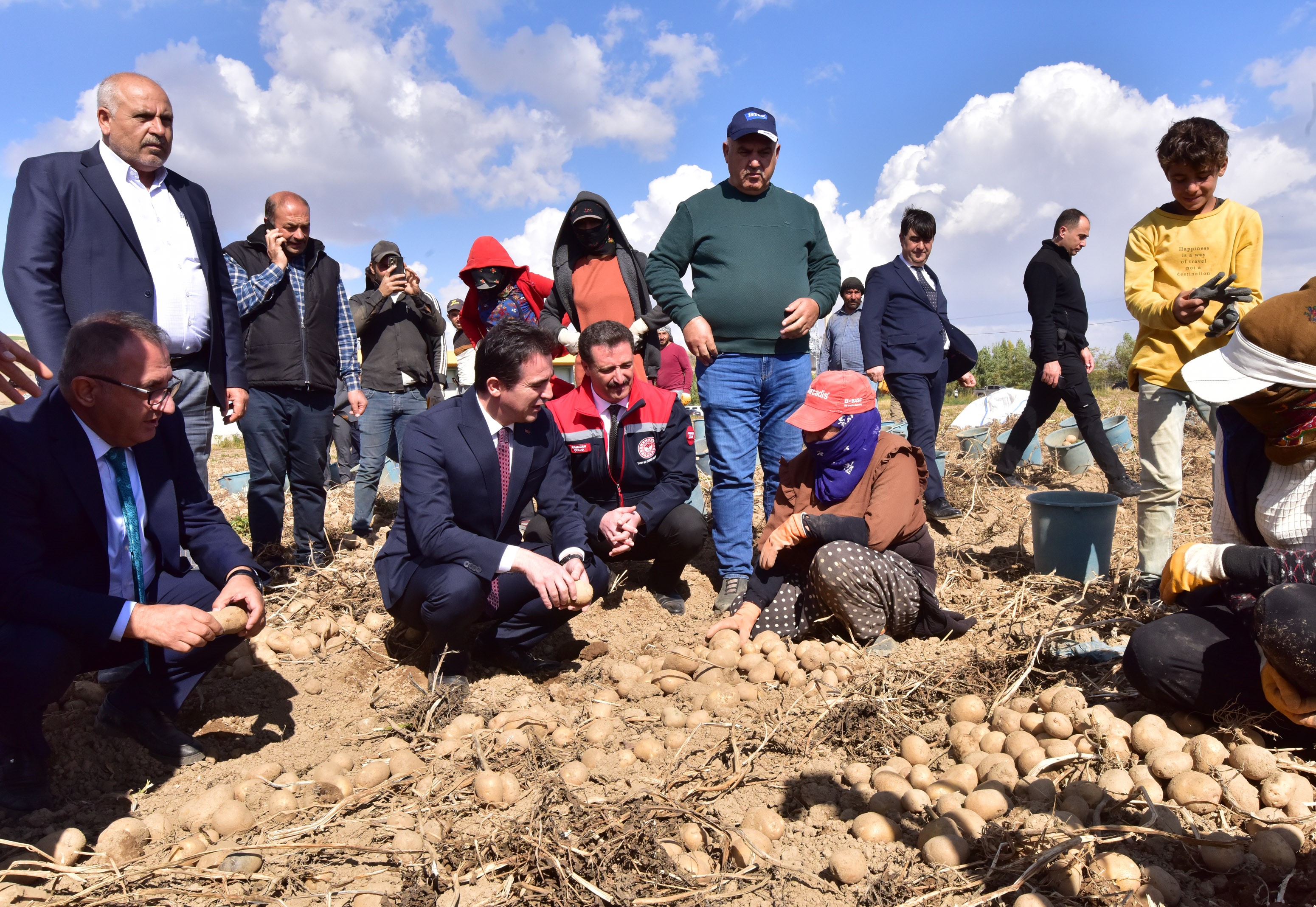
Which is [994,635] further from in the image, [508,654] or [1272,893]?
[508,654]

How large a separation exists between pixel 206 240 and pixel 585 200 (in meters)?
1.75

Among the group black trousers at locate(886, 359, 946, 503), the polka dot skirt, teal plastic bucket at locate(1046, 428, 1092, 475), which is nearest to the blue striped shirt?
the polka dot skirt

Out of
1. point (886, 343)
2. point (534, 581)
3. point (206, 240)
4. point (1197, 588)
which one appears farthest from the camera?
point (886, 343)

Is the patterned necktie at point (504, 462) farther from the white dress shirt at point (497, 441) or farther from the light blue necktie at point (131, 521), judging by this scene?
the light blue necktie at point (131, 521)

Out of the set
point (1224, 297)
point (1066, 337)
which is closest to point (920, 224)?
point (1066, 337)

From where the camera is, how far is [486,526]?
10.0 feet

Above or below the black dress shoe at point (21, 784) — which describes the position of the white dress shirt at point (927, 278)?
above

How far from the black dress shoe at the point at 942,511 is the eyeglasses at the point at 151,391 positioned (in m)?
4.08

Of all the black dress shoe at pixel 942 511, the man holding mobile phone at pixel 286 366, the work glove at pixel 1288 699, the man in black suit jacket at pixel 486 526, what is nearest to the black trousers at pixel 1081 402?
the black dress shoe at pixel 942 511

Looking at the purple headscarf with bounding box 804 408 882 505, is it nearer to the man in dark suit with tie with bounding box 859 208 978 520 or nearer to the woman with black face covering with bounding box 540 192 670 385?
the woman with black face covering with bounding box 540 192 670 385

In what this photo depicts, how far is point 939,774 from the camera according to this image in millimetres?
2262

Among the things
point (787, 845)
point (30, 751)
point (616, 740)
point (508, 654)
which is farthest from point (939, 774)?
point (30, 751)

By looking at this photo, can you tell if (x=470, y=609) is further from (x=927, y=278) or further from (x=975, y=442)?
(x=975, y=442)

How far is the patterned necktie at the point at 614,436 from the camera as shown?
12.3 ft
